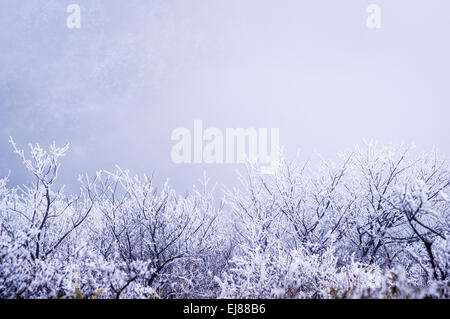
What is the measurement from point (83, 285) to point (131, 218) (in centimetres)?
447

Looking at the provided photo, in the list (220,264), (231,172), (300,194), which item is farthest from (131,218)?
(231,172)

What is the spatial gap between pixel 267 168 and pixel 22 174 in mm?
127120

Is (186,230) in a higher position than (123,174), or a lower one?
lower

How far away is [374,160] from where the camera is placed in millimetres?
8523

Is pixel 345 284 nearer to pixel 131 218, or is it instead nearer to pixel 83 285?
pixel 83 285

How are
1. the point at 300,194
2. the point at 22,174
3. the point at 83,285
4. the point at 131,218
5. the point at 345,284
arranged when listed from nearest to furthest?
the point at 345,284
the point at 83,285
the point at 131,218
the point at 300,194
the point at 22,174

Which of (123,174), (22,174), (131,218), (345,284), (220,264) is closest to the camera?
(345,284)
